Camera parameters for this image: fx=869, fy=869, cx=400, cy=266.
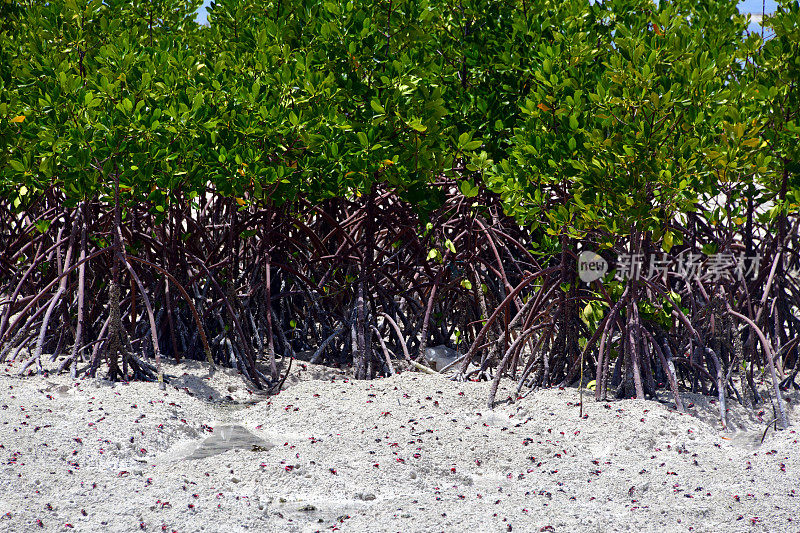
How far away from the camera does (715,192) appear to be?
14.0ft

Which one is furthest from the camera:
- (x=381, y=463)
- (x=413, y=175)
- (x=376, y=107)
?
(x=413, y=175)

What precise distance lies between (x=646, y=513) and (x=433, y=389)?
1.52 meters

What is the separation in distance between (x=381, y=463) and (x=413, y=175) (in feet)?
5.86

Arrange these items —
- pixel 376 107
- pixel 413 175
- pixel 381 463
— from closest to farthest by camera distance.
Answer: pixel 381 463
pixel 376 107
pixel 413 175

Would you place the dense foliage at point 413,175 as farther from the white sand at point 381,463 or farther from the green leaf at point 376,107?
the white sand at point 381,463

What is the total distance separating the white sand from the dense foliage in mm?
344

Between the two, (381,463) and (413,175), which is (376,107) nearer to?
(413,175)

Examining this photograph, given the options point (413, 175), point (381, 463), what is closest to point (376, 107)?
point (413, 175)

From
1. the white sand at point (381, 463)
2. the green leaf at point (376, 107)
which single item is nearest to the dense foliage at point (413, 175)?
the green leaf at point (376, 107)

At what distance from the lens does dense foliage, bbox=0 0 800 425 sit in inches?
162

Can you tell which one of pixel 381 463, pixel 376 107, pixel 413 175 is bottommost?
pixel 381 463

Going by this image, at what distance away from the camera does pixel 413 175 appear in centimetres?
479

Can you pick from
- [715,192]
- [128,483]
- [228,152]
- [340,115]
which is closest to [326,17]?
[340,115]

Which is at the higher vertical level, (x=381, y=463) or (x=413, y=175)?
(x=413, y=175)
